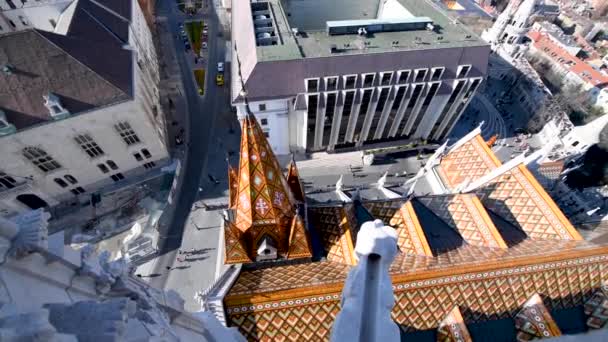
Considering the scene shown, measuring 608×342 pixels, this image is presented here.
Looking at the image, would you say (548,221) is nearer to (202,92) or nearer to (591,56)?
(202,92)

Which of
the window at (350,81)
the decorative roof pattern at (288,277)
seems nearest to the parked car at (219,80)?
the window at (350,81)

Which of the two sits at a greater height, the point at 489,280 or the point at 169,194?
the point at 169,194

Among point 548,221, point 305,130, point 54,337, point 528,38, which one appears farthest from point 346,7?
point 528,38

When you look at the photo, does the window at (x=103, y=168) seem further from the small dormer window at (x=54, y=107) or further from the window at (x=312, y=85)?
the window at (x=312, y=85)

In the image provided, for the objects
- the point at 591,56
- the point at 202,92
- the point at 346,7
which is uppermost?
the point at 591,56

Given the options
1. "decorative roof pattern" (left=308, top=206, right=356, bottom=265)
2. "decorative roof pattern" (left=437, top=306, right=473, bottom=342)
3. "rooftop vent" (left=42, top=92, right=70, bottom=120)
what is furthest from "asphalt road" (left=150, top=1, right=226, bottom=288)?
"decorative roof pattern" (left=437, top=306, right=473, bottom=342)

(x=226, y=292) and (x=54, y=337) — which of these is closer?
(x=54, y=337)

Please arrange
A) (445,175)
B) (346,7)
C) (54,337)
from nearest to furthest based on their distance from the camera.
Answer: (54,337), (445,175), (346,7)
